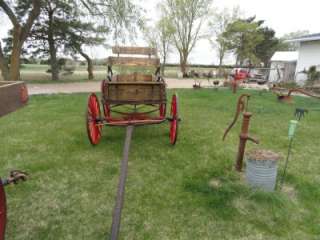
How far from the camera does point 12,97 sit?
139 cm

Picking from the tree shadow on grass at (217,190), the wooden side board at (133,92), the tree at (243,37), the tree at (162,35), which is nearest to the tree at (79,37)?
the tree at (162,35)

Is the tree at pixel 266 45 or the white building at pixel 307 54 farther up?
the tree at pixel 266 45

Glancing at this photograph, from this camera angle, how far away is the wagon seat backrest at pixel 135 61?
442 centimetres

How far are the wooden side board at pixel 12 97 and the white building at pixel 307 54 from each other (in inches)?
545

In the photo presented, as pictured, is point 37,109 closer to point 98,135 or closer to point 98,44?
point 98,135

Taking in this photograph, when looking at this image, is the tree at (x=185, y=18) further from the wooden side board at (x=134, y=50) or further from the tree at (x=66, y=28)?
the wooden side board at (x=134, y=50)

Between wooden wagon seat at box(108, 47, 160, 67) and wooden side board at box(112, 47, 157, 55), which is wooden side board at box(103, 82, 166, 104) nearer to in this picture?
wooden wagon seat at box(108, 47, 160, 67)

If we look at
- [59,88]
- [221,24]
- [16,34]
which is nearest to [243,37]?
[221,24]

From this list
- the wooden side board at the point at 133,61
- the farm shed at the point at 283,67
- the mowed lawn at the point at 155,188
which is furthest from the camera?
the farm shed at the point at 283,67

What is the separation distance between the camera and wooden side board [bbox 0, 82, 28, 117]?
1288 millimetres

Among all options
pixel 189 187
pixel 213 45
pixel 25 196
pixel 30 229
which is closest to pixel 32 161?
pixel 25 196

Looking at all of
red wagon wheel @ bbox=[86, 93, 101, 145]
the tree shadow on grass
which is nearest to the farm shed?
red wagon wheel @ bbox=[86, 93, 101, 145]

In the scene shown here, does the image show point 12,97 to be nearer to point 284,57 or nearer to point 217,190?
point 217,190

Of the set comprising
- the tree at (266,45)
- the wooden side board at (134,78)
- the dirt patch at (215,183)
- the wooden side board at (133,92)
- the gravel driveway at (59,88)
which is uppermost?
the tree at (266,45)
